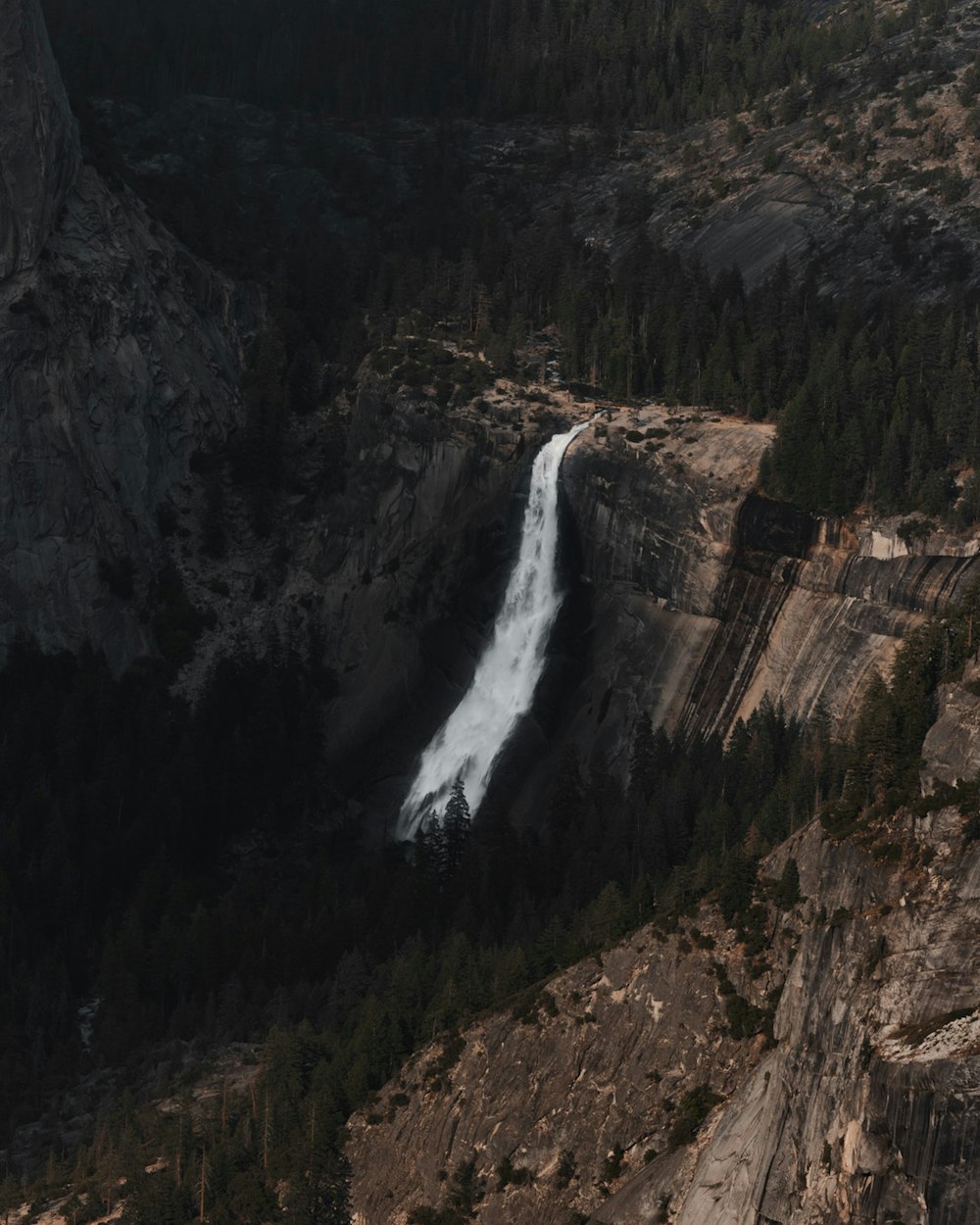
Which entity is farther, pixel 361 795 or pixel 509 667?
pixel 361 795

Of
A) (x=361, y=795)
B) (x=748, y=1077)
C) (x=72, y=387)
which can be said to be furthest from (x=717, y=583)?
(x=72, y=387)

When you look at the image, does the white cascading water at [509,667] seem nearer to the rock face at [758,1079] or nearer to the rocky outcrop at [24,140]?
the rocky outcrop at [24,140]

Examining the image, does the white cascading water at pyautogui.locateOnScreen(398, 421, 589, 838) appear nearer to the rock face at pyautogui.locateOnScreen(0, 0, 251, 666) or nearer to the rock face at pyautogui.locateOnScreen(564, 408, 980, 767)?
the rock face at pyautogui.locateOnScreen(564, 408, 980, 767)

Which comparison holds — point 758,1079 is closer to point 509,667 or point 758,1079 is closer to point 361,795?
point 509,667

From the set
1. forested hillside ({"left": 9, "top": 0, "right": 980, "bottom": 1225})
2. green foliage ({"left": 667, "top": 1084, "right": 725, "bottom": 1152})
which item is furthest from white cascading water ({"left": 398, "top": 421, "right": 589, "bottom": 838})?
green foliage ({"left": 667, "top": 1084, "right": 725, "bottom": 1152})

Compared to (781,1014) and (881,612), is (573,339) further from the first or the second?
(781,1014)
